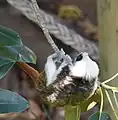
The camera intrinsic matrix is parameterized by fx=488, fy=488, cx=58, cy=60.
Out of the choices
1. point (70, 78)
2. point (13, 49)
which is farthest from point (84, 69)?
point (13, 49)

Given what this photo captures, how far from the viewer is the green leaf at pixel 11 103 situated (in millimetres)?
771

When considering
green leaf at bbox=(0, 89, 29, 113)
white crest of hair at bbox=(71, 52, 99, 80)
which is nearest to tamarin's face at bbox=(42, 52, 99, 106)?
white crest of hair at bbox=(71, 52, 99, 80)

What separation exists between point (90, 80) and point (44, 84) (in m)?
0.07

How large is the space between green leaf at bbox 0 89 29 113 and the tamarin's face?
0.10 m

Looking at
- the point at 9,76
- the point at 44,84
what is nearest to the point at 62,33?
the point at 9,76

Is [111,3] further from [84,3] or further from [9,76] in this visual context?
[84,3]

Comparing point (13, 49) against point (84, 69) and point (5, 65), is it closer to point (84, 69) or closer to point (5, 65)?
point (5, 65)

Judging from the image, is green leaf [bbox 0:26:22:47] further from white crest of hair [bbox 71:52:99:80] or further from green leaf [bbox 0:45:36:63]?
white crest of hair [bbox 71:52:99:80]

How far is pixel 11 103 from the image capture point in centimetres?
78

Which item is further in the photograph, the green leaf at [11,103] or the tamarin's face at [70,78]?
the green leaf at [11,103]

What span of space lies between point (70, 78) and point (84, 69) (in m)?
0.02

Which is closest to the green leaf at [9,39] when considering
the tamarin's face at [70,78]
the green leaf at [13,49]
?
the green leaf at [13,49]

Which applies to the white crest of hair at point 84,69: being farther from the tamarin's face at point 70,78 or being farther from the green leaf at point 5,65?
the green leaf at point 5,65

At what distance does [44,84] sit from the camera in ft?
2.26
